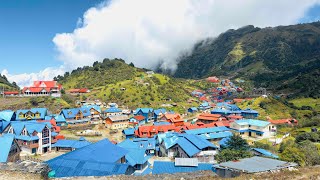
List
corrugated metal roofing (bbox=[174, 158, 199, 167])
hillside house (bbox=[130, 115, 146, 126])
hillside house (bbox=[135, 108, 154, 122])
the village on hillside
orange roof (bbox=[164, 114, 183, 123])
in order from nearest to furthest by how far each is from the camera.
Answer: the village on hillside
corrugated metal roofing (bbox=[174, 158, 199, 167])
orange roof (bbox=[164, 114, 183, 123])
hillside house (bbox=[130, 115, 146, 126])
hillside house (bbox=[135, 108, 154, 122])

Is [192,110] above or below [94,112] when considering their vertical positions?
below

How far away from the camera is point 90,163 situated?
17.8 metres

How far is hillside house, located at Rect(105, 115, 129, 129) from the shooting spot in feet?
204

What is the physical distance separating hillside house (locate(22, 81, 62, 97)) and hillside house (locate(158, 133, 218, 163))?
169 ft

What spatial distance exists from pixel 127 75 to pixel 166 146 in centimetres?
7037

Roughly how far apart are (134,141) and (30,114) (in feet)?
91.9

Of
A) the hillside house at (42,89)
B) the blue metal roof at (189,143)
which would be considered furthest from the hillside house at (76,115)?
the blue metal roof at (189,143)

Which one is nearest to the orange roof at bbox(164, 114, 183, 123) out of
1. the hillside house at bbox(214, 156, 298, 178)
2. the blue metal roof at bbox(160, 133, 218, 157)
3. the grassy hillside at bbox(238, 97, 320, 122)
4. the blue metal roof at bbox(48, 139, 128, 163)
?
the blue metal roof at bbox(160, 133, 218, 157)

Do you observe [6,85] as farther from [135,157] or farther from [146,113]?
[135,157]

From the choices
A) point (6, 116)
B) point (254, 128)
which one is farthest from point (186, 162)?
point (6, 116)

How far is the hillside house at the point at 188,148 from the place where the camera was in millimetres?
34469

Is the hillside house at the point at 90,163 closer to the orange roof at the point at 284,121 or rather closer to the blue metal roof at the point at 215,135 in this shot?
the blue metal roof at the point at 215,135

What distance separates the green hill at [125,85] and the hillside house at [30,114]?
2637cm

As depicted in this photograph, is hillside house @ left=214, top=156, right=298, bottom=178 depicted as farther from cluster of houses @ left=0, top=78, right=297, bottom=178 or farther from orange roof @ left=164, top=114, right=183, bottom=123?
orange roof @ left=164, top=114, right=183, bottom=123
